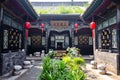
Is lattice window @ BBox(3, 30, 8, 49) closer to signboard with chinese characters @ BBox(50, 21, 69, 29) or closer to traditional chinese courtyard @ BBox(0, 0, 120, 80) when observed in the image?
traditional chinese courtyard @ BBox(0, 0, 120, 80)

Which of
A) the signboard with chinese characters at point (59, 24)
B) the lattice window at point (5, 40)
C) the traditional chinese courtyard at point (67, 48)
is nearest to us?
the traditional chinese courtyard at point (67, 48)

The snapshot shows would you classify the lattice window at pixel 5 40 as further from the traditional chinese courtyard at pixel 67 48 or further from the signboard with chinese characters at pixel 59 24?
the signboard with chinese characters at pixel 59 24

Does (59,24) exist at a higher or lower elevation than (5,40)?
higher

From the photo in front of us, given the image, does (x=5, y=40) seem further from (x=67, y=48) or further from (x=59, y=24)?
(x=59, y=24)

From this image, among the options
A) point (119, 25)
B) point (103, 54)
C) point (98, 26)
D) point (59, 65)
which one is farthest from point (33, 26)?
point (59, 65)

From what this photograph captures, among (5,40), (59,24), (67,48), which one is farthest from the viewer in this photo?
(59,24)

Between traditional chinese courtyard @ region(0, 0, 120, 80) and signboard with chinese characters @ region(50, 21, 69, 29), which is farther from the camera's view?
signboard with chinese characters @ region(50, 21, 69, 29)

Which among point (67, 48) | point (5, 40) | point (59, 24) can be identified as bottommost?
point (67, 48)

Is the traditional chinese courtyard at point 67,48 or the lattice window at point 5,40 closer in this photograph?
the traditional chinese courtyard at point 67,48

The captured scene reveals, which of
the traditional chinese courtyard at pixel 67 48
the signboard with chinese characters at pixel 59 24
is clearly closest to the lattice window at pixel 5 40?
the traditional chinese courtyard at pixel 67 48

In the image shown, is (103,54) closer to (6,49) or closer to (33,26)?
(6,49)

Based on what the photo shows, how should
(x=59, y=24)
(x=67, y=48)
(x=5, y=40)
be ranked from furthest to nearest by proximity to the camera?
(x=59, y=24), (x=67, y=48), (x=5, y=40)

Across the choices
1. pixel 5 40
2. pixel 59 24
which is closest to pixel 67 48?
pixel 5 40

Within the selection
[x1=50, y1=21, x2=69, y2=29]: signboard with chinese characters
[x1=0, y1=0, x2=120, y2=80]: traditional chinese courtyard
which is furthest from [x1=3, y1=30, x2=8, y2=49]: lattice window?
[x1=50, y1=21, x2=69, y2=29]: signboard with chinese characters
